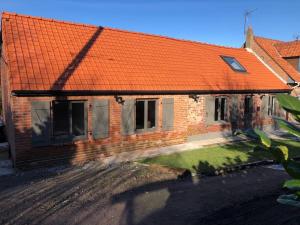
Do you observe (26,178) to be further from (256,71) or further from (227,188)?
(256,71)

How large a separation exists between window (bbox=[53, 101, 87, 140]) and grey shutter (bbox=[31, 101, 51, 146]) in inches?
15.9

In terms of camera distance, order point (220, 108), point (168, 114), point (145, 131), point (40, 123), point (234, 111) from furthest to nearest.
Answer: point (234, 111)
point (220, 108)
point (168, 114)
point (145, 131)
point (40, 123)

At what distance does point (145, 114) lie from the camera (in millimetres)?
12820

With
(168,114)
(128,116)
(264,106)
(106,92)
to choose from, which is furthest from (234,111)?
(106,92)

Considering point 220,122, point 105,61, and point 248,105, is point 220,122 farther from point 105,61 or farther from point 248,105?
point 105,61

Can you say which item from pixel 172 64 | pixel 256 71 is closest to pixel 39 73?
pixel 172 64

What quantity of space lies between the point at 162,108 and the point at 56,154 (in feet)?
16.1

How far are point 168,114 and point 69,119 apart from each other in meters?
4.61

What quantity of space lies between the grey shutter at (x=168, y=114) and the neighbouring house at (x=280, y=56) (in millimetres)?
10800

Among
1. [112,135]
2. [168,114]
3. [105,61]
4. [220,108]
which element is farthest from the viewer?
[220,108]

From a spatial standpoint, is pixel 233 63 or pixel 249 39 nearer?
pixel 233 63

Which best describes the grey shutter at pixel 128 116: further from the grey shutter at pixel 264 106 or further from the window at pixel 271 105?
the window at pixel 271 105

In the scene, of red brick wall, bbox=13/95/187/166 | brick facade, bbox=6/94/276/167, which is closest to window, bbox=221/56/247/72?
brick facade, bbox=6/94/276/167

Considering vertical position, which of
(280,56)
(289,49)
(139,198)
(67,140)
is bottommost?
(139,198)
